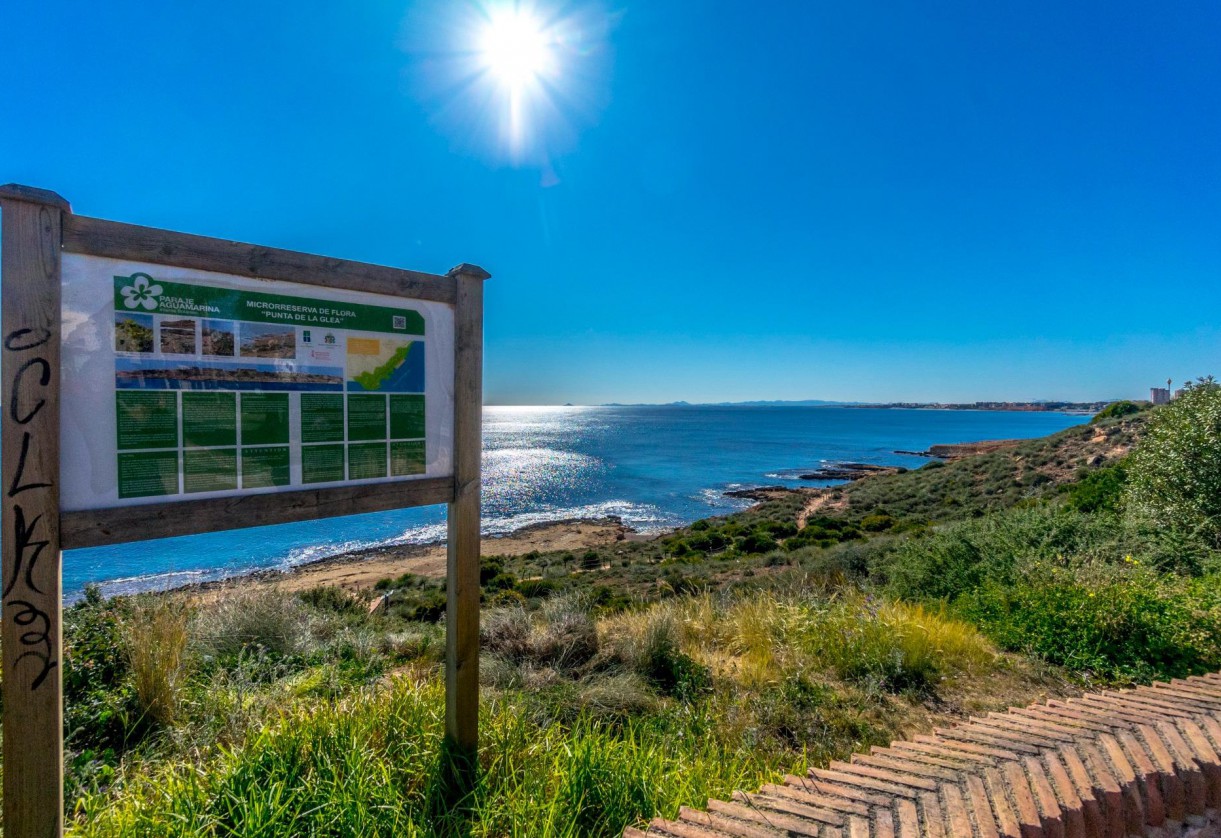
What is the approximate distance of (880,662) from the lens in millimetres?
4242

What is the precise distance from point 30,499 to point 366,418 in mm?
1155

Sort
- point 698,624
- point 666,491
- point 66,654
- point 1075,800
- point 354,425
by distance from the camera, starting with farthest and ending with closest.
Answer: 1. point 666,491
2. point 698,624
3. point 66,654
4. point 354,425
5. point 1075,800

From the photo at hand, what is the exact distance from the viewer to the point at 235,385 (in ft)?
7.06

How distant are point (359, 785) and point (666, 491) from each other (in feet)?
125

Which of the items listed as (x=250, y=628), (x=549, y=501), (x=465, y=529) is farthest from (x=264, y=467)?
(x=549, y=501)

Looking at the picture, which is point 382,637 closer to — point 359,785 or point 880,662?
point 359,785

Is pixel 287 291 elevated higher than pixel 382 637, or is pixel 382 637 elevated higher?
pixel 287 291

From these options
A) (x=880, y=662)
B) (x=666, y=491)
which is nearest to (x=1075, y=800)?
(x=880, y=662)

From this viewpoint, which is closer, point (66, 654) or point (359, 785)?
point (359, 785)

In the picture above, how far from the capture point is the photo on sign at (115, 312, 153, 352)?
1935 millimetres

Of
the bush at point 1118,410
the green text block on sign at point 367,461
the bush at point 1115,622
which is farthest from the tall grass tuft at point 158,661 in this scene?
the bush at point 1118,410

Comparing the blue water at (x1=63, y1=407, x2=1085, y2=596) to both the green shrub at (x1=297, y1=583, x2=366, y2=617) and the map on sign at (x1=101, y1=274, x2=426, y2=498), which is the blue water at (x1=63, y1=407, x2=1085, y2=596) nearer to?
the green shrub at (x1=297, y1=583, x2=366, y2=617)

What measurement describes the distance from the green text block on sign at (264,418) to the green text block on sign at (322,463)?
0.12 m

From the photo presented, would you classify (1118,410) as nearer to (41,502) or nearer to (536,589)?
(536,589)
